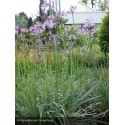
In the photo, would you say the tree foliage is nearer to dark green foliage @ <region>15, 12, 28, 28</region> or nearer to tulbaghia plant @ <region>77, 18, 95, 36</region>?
tulbaghia plant @ <region>77, 18, 95, 36</region>

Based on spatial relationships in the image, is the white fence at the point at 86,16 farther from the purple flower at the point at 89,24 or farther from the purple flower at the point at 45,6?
the purple flower at the point at 45,6

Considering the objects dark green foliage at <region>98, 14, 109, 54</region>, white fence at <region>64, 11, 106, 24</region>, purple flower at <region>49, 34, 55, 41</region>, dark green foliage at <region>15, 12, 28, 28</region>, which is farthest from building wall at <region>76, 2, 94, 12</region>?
dark green foliage at <region>15, 12, 28, 28</region>

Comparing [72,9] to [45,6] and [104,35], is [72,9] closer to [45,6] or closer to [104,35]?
[45,6]

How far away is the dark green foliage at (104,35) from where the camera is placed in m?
3.48

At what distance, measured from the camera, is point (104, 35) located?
3512mm

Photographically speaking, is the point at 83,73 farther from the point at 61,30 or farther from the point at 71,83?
the point at 61,30

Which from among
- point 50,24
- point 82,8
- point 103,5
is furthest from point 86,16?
point 50,24

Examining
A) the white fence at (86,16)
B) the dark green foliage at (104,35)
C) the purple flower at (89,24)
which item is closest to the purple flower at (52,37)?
the white fence at (86,16)

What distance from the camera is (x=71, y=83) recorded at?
11.6 feet

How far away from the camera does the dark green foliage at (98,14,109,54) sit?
11.4 ft
